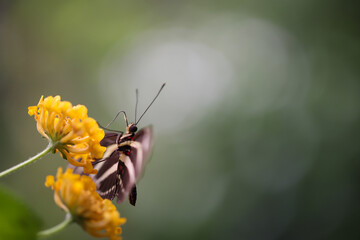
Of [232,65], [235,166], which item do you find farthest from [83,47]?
[235,166]

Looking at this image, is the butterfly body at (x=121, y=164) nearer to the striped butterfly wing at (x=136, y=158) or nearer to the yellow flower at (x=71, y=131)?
the striped butterfly wing at (x=136, y=158)

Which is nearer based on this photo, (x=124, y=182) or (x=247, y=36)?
(x=124, y=182)

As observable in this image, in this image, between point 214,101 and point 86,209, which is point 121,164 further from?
point 214,101

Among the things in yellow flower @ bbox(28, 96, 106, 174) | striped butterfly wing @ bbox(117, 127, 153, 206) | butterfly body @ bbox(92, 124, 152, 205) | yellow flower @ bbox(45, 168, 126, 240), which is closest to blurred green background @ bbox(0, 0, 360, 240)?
butterfly body @ bbox(92, 124, 152, 205)

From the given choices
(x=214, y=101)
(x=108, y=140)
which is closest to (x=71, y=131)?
(x=108, y=140)

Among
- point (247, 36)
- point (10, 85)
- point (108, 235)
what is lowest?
point (10, 85)

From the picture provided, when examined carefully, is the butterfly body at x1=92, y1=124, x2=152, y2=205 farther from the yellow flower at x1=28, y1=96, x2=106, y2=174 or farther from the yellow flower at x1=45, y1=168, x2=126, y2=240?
the yellow flower at x1=45, y1=168, x2=126, y2=240

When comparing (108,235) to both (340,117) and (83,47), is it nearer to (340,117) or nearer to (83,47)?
(340,117)
